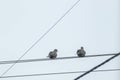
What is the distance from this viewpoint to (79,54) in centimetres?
779

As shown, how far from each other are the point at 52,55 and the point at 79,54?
47 cm

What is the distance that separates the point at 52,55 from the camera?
802cm
